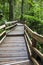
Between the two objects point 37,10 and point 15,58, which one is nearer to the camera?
point 15,58

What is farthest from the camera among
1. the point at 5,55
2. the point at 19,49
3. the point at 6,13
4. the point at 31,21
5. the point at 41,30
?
the point at 6,13

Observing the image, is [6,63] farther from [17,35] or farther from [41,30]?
[41,30]

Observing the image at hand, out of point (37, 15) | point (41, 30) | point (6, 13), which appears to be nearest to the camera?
point (41, 30)

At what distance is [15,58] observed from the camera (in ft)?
23.4

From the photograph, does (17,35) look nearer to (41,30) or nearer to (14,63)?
(41,30)

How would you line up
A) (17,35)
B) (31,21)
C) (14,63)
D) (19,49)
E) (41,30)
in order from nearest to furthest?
1. (14,63)
2. (19,49)
3. (17,35)
4. (41,30)
5. (31,21)

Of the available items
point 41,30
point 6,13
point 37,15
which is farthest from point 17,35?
point 6,13

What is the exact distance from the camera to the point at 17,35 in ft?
43.4

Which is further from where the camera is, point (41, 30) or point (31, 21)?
point (31, 21)

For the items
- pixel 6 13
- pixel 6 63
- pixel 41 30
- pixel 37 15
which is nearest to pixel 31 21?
pixel 41 30

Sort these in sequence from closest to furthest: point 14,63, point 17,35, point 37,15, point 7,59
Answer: point 14,63 → point 7,59 → point 17,35 → point 37,15

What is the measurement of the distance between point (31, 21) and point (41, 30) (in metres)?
2.20

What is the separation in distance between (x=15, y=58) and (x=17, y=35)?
6.18 meters

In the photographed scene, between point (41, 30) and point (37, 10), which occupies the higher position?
point (37, 10)
